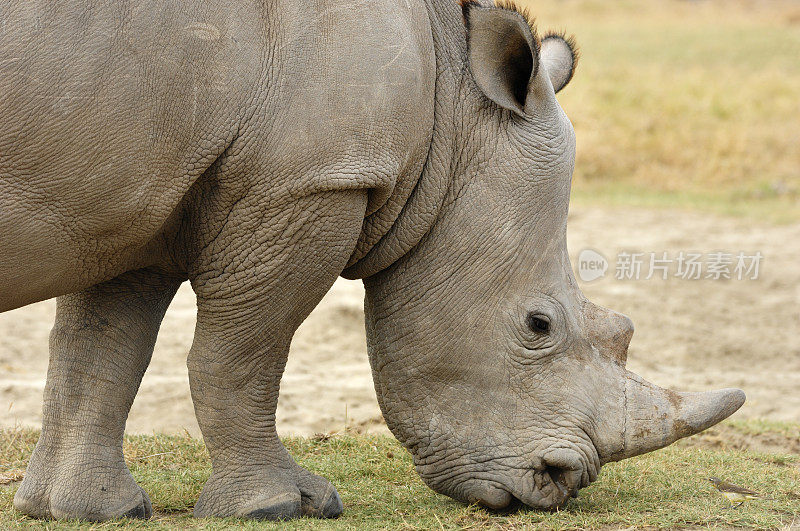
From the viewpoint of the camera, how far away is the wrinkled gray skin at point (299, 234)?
10.6 ft

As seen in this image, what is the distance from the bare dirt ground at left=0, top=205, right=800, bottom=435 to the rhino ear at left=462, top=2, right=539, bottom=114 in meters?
2.50

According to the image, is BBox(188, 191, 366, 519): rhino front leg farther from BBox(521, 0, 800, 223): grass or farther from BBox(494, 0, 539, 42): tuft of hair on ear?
BBox(521, 0, 800, 223): grass

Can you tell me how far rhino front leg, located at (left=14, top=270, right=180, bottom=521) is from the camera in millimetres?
4137

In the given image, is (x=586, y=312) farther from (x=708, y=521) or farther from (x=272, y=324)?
(x=272, y=324)

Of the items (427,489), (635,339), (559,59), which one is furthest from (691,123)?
(427,489)

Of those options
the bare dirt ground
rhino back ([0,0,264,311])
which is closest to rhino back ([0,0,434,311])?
rhino back ([0,0,264,311])

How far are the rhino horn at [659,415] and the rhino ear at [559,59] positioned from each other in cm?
122

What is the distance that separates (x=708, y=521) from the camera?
395cm

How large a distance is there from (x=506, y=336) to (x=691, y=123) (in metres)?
11.8

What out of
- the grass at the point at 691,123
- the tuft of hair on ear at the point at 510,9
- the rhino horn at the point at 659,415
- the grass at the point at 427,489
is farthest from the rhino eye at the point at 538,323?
the grass at the point at 691,123

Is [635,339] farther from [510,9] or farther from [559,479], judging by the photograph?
[510,9]

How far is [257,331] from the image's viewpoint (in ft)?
12.3

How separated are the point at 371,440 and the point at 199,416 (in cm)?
157

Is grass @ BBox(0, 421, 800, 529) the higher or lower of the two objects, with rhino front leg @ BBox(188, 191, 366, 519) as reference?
lower
